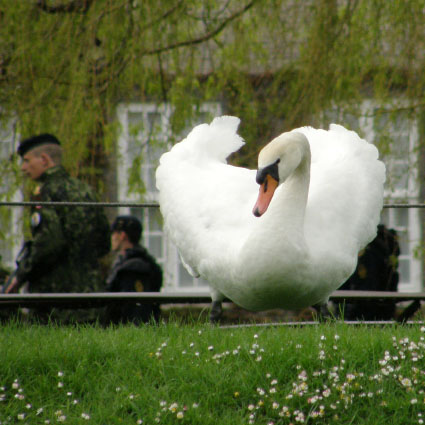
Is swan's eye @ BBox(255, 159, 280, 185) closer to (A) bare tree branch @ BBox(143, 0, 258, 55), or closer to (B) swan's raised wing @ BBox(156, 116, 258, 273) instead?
(B) swan's raised wing @ BBox(156, 116, 258, 273)

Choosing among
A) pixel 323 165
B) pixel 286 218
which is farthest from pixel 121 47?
pixel 286 218

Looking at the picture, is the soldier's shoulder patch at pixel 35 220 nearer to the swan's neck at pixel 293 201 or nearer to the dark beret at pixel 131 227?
the dark beret at pixel 131 227

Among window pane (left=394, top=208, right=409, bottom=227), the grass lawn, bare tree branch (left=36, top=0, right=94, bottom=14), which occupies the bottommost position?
the grass lawn

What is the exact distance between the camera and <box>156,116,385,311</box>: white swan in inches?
162

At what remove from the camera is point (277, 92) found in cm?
694

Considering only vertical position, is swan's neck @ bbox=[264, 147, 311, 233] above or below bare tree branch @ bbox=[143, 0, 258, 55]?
below

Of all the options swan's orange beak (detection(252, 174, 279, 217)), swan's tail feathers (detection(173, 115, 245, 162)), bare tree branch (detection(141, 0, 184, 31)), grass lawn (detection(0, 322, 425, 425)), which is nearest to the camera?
grass lawn (detection(0, 322, 425, 425))

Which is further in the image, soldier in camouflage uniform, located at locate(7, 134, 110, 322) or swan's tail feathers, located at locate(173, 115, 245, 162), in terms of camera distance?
soldier in camouflage uniform, located at locate(7, 134, 110, 322)

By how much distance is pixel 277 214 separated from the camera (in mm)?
4172

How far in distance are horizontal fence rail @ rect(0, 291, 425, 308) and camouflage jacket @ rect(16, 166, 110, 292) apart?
62 cm

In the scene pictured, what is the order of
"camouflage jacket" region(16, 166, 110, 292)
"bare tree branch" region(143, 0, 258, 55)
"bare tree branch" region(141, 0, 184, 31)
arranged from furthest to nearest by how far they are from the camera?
"bare tree branch" region(143, 0, 258, 55)
"bare tree branch" region(141, 0, 184, 31)
"camouflage jacket" region(16, 166, 110, 292)

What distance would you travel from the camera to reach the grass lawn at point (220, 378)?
11.5ft

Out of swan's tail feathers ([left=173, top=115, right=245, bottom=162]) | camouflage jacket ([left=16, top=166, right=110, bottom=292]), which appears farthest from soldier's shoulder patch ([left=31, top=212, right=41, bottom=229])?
swan's tail feathers ([left=173, top=115, right=245, bottom=162])

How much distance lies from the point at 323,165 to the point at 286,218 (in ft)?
3.26
